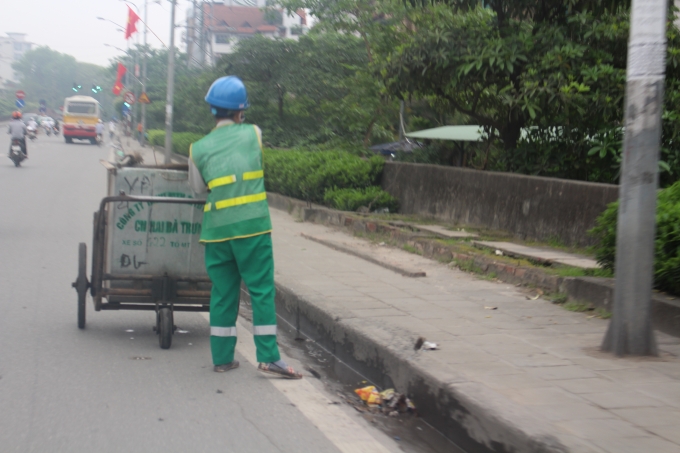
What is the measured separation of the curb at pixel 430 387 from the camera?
11.9 ft

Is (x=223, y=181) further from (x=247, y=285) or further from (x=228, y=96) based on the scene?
(x=247, y=285)

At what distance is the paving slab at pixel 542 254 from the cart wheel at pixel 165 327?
3.91 m

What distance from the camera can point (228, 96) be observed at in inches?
192

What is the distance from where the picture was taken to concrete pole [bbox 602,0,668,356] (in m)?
5.00

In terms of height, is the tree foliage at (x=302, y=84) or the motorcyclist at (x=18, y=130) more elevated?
the tree foliage at (x=302, y=84)

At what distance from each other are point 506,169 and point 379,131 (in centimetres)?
1022

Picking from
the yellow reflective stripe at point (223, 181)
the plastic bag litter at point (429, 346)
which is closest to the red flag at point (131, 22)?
the yellow reflective stripe at point (223, 181)

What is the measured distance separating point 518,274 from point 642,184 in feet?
9.20

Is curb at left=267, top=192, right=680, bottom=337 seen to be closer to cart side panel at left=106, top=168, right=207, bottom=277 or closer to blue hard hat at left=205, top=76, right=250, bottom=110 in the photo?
cart side panel at left=106, top=168, right=207, bottom=277

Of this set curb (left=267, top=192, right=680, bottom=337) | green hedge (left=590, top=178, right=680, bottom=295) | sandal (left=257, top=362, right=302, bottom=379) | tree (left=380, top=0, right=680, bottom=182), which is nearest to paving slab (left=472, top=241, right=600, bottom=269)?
curb (left=267, top=192, right=680, bottom=337)

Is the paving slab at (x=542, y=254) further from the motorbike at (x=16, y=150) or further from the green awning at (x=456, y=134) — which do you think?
the motorbike at (x=16, y=150)

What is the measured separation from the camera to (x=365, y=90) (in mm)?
19062

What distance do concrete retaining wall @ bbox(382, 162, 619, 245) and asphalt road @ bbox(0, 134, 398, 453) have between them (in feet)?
14.4

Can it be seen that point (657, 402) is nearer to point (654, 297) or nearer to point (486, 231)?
point (654, 297)
